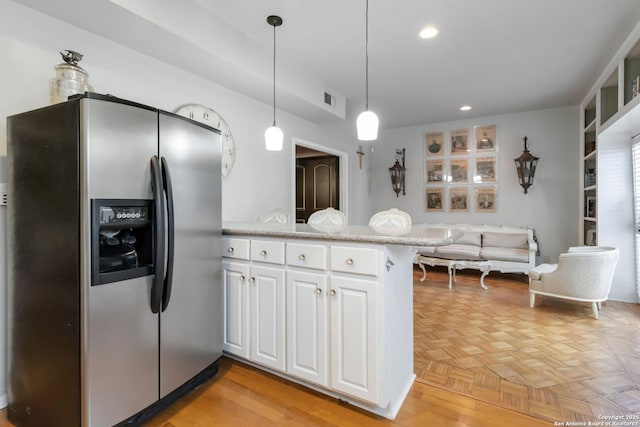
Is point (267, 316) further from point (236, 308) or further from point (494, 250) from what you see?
point (494, 250)

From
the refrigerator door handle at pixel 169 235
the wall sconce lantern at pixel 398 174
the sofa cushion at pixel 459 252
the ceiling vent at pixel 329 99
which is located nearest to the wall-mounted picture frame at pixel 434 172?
the wall sconce lantern at pixel 398 174

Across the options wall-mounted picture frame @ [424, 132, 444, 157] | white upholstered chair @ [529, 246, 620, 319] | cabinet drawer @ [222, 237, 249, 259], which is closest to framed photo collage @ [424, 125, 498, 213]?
wall-mounted picture frame @ [424, 132, 444, 157]

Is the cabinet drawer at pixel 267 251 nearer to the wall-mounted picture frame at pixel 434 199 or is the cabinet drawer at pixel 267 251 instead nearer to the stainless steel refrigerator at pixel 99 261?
the stainless steel refrigerator at pixel 99 261

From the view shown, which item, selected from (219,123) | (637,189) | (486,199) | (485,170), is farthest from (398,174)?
(219,123)

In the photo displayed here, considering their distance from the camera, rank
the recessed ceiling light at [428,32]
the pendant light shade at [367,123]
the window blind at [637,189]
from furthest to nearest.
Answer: the window blind at [637,189]
the recessed ceiling light at [428,32]
the pendant light shade at [367,123]

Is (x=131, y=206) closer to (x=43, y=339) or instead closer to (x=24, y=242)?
(x=24, y=242)

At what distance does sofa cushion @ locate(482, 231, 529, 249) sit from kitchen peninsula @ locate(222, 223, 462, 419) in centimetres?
371

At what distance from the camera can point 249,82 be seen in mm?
3154

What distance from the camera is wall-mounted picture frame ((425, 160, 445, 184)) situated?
233 inches

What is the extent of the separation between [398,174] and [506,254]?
2.39 meters

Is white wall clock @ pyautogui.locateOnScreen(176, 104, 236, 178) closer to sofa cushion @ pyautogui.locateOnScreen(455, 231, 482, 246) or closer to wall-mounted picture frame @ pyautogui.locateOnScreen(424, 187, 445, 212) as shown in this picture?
sofa cushion @ pyautogui.locateOnScreen(455, 231, 482, 246)

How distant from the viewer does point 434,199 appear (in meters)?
6.01

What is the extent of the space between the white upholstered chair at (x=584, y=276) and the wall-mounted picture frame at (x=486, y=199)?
7.01ft

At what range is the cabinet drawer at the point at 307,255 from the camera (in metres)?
1.84
